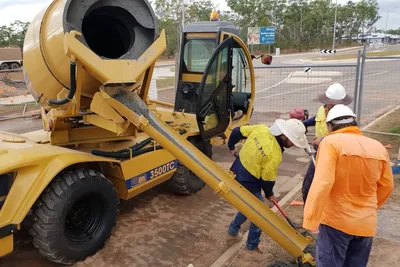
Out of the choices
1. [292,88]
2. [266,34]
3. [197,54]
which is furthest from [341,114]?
[266,34]

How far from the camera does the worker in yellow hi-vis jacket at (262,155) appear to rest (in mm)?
3711

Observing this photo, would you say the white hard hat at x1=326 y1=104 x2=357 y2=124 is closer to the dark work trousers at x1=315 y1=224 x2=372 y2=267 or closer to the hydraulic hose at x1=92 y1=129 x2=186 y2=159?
the dark work trousers at x1=315 y1=224 x2=372 y2=267

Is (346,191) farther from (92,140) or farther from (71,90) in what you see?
(92,140)

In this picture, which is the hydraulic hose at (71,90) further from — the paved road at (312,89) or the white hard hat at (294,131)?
the paved road at (312,89)

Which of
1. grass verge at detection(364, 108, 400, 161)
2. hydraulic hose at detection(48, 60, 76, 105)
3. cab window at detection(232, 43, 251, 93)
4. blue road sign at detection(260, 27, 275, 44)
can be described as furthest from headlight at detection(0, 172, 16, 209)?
blue road sign at detection(260, 27, 275, 44)

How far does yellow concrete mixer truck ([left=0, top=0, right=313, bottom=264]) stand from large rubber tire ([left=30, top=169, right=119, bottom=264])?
0.03ft

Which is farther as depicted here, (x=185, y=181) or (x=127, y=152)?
(x=185, y=181)

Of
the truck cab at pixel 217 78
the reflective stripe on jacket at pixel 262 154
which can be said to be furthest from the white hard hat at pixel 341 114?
the truck cab at pixel 217 78

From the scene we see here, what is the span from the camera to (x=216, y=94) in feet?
16.0

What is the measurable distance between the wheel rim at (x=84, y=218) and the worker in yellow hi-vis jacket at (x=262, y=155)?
156 cm

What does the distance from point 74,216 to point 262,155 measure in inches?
81.7

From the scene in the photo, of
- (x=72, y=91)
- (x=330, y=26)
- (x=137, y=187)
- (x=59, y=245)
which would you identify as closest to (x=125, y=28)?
(x=72, y=91)

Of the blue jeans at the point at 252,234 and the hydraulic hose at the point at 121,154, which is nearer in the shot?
the blue jeans at the point at 252,234

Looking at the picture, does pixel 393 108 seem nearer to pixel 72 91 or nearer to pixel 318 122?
pixel 318 122
